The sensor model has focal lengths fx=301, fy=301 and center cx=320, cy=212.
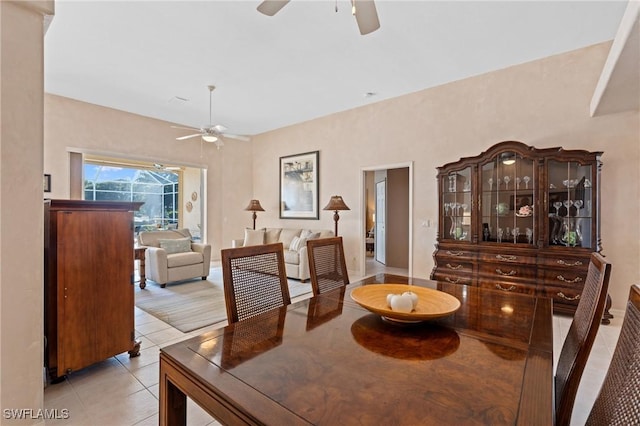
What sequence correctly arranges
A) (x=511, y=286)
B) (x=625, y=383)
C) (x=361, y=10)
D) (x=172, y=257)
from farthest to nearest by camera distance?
1. (x=172, y=257)
2. (x=511, y=286)
3. (x=361, y=10)
4. (x=625, y=383)

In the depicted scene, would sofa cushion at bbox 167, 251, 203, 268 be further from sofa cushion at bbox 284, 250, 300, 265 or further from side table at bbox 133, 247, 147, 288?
sofa cushion at bbox 284, 250, 300, 265

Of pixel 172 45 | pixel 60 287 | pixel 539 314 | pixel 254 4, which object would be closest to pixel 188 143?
pixel 172 45

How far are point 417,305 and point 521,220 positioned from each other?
3.01 metres

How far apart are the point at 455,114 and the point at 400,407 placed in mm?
4535

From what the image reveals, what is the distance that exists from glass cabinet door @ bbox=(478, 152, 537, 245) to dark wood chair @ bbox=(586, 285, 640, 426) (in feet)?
10.2

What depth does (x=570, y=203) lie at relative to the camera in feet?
11.1

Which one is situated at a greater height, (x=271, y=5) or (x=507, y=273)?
(x=271, y=5)

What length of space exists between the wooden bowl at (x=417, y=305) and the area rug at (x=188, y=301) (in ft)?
7.44

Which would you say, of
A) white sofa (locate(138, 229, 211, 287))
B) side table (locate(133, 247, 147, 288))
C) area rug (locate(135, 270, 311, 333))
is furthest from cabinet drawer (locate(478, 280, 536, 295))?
side table (locate(133, 247, 147, 288))

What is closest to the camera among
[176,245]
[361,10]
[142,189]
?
[361,10]

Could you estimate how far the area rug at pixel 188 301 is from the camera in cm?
333

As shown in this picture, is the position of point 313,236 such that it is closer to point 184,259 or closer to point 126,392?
point 184,259

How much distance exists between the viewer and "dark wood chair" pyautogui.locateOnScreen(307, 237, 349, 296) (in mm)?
1952

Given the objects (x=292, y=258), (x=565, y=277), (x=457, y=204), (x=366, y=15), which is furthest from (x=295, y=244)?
(x=366, y=15)
